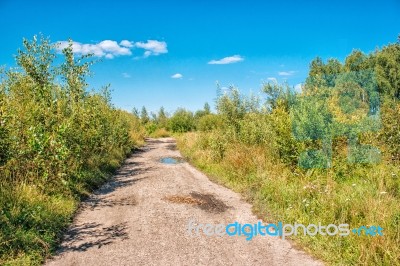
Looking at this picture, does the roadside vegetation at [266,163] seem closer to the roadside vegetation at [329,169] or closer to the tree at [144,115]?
the roadside vegetation at [329,169]

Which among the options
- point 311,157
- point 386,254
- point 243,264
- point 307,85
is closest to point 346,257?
point 386,254

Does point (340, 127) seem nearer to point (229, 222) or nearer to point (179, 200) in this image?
point (229, 222)

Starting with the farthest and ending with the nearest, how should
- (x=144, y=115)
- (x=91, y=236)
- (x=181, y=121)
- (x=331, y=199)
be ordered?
1. (x=144, y=115)
2. (x=181, y=121)
3. (x=331, y=199)
4. (x=91, y=236)

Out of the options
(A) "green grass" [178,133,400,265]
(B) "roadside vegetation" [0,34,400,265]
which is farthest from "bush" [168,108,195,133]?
(A) "green grass" [178,133,400,265]

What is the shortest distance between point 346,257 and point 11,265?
5266 mm

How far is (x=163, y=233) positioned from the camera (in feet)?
21.2

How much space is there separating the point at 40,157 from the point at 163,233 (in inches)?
165

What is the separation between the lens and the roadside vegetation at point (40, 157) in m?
5.72

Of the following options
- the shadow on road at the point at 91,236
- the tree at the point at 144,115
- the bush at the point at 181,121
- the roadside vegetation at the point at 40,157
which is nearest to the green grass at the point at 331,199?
the shadow on road at the point at 91,236

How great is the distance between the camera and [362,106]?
1005 centimetres
